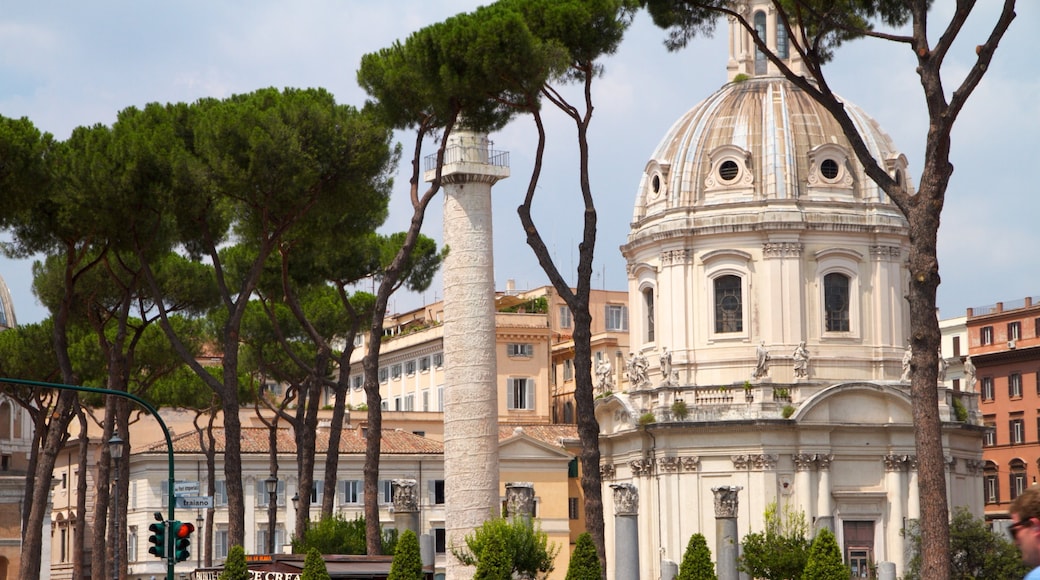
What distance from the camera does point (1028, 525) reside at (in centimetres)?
779

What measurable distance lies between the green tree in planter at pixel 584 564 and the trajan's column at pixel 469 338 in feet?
24.2

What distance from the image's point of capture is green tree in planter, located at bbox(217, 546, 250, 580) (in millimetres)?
28891

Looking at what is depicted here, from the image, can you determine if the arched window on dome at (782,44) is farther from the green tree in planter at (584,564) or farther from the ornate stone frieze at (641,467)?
the green tree in planter at (584,564)

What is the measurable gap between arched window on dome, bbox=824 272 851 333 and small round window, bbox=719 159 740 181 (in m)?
4.46

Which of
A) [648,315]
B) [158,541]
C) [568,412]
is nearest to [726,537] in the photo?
[648,315]

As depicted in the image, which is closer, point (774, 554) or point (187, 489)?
point (187, 489)

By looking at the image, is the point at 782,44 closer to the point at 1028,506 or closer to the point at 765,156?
the point at 765,156

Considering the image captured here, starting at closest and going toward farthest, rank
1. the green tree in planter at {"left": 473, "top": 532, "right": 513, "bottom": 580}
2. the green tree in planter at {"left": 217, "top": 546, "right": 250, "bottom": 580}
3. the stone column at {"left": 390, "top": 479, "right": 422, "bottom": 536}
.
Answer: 1. the green tree in planter at {"left": 473, "top": 532, "right": 513, "bottom": 580}
2. the green tree in planter at {"left": 217, "top": 546, "right": 250, "bottom": 580}
3. the stone column at {"left": 390, "top": 479, "right": 422, "bottom": 536}

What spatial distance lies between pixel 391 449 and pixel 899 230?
22.3m

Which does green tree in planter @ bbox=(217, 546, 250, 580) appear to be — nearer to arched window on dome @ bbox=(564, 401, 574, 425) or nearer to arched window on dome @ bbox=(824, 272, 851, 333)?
arched window on dome @ bbox=(824, 272, 851, 333)

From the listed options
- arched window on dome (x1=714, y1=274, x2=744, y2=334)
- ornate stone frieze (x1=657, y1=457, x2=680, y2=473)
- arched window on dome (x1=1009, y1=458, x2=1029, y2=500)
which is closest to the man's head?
ornate stone frieze (x1=657, y1=457, x2=680, y2=473)

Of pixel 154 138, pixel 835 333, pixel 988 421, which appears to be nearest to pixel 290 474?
pixel 835 333

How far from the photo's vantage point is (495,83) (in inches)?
1208

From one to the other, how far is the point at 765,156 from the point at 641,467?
35.3 ft
